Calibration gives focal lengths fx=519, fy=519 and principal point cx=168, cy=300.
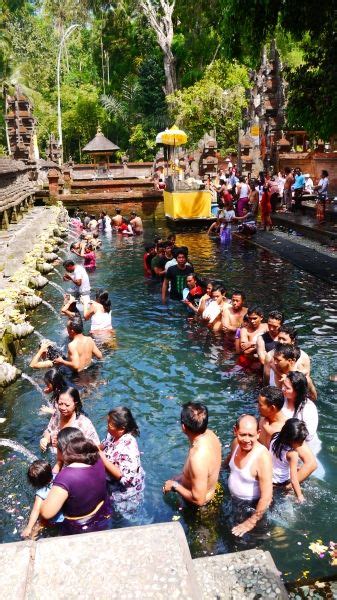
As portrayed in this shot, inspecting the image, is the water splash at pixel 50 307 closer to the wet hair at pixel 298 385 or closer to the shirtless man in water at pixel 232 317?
the shirtless man in water at pixel 232 317

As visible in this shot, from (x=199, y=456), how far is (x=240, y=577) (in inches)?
62.3

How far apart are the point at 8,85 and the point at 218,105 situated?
19.9 metres

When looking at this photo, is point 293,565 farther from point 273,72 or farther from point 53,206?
point 273,72

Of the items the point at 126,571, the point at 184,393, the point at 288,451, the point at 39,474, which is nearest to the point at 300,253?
the point at 184,393

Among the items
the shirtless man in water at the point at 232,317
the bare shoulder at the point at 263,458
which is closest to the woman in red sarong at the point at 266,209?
the shirtless man in water at the point at 232,317

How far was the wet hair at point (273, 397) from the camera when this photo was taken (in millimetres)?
5387

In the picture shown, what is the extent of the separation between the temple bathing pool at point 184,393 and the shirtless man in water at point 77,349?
0.33m

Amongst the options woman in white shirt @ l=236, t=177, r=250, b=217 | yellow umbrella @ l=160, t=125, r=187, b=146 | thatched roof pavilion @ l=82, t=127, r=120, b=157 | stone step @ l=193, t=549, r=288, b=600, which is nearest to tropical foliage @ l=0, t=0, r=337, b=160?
yellow umbrella @ l=160, t=125, r=187, b=146

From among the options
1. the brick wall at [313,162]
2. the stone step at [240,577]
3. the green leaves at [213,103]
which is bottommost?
the stone step at [240,577]

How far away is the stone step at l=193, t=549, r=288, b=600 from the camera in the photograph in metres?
3.25

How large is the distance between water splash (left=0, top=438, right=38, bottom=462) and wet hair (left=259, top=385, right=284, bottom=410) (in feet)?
10.6

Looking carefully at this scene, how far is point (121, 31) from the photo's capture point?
176 feet

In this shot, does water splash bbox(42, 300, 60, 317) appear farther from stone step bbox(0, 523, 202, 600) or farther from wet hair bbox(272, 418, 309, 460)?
stone step bbox(0, 523, 202, 600)

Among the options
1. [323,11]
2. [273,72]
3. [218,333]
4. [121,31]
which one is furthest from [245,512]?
[121,31]
